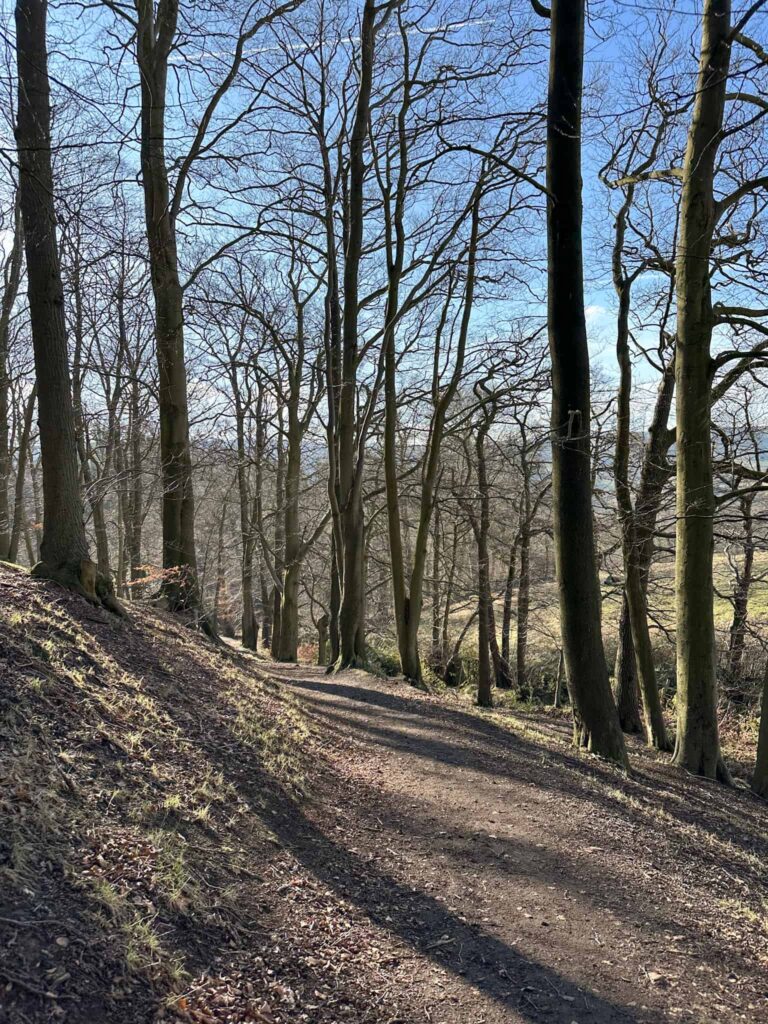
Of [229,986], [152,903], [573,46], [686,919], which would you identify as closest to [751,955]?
[686,919]

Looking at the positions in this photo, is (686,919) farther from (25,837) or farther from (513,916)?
(25,837)

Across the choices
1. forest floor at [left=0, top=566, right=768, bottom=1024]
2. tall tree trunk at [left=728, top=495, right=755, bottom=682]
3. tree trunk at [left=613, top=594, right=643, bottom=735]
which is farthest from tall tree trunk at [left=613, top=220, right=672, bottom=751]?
forest floor at [left=0, top=566, right=768, bottom=1024]

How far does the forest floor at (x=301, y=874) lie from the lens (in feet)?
8.19

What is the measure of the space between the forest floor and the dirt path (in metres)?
0.02

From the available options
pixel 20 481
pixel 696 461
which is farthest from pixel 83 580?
pixel 20 481

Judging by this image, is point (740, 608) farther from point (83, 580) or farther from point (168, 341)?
point (83, 580)

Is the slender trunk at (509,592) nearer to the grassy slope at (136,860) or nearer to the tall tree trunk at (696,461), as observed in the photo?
the tall tree trunk at (696,461)

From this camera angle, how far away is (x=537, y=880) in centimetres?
404

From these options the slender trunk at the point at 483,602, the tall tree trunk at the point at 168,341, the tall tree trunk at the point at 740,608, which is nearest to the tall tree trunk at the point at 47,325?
the tall tree trunk at the point at 168,341

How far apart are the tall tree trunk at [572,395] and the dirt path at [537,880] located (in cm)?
91

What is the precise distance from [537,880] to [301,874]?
1546mm

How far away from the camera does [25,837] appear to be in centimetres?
271

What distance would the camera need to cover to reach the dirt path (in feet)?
9.81

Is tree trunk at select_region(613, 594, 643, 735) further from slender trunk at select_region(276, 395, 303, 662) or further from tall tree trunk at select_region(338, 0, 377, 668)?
slender trunk at select_region(276, 395, 303, 662)
